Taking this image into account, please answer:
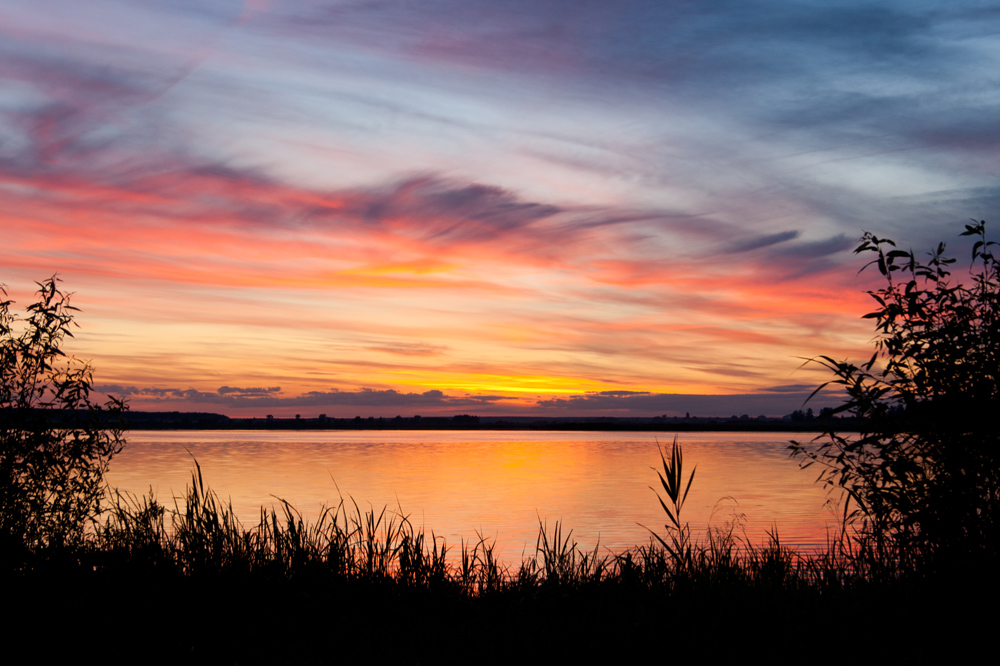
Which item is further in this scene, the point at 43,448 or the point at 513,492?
the point at 513,492

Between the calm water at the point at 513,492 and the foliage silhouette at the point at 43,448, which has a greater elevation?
the foliage silhouette at the point at 43,448

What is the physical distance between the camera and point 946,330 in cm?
1030

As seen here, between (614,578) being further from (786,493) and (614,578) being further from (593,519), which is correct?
(786,493)

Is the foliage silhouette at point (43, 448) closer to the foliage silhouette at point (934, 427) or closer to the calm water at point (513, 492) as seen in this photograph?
the calm water at point (513, 492)

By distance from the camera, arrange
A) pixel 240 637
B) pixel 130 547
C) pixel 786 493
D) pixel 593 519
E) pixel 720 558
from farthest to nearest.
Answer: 1. pixel 786 493
2. pixel 593 519
3. pixel 130 547
4. pixel 720 558
5. pixel 240 637

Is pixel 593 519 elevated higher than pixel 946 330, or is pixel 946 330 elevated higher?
pixel 946 330

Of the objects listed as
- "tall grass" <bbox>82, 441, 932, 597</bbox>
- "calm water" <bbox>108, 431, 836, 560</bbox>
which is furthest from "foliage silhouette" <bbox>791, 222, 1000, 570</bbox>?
"calm water" <bbox>108, 431, 836, 560</bbox>

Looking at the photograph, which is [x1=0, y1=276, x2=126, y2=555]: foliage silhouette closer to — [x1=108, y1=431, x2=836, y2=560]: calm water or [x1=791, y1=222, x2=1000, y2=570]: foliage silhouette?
[x1=108, y1=431, x2=836, y2=560]: calm water

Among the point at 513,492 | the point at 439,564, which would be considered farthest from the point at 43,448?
the point at 513,492

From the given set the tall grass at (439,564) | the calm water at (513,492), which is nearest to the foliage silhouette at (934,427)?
the tall grass at (439,564)

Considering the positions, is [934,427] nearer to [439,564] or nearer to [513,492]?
[439,564]

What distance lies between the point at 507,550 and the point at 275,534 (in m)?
12.1

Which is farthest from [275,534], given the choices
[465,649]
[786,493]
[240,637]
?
[786,493]

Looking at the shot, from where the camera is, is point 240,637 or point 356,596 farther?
point 356,596
